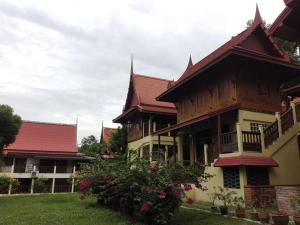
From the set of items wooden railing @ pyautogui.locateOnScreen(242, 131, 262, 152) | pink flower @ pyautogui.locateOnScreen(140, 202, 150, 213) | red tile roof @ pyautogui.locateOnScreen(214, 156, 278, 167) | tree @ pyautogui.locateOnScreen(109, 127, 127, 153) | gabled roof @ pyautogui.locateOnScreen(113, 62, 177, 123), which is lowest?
pink flower @ pyautogui.locateOnScreen(140, 202, 150, 213)

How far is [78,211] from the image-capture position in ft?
37.3

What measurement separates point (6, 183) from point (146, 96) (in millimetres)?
13668

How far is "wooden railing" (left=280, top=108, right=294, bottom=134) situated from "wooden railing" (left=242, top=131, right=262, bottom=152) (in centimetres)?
109

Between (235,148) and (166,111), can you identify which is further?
(166,111)

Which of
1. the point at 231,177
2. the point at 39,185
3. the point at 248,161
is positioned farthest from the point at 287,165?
the point at 39,185

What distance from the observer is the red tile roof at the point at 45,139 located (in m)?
29.6

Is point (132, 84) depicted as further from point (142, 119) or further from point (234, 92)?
point (234, 92)

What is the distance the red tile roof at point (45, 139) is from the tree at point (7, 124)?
38.6ft

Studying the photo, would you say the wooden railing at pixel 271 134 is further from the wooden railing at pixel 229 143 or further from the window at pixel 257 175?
the wooden railing at pixel 229 143

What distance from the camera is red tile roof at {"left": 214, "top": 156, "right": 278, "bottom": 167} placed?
11523 mm

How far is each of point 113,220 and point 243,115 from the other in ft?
24.7

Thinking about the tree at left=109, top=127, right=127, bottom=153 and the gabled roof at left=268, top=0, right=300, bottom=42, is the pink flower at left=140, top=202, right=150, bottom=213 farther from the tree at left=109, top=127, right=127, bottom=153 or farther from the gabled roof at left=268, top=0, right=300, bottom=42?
the tree at left=109, top=127, right=127, bottom=153

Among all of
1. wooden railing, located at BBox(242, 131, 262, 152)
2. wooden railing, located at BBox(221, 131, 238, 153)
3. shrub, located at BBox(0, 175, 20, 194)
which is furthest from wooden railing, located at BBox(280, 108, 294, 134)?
shrub, located at BBox(0, 175, 20, 194)

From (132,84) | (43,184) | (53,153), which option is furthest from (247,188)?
(53,153)
